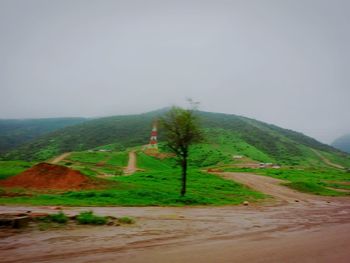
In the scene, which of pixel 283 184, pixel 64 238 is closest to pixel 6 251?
pixel 64 238

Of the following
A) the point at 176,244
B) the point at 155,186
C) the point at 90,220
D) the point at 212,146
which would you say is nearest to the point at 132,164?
the point at 155,186

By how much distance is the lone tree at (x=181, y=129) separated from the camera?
103ft

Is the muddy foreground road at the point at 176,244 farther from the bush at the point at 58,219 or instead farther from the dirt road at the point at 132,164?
the dirt road at the point at 132,164

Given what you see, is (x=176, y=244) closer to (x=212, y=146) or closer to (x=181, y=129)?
(x=181, y=129)

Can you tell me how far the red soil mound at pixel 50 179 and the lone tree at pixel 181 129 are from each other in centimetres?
1102

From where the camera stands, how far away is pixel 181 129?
103ft

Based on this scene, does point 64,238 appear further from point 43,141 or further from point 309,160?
point 43,141

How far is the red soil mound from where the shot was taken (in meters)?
37.8

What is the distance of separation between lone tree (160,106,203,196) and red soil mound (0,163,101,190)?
11.0 m

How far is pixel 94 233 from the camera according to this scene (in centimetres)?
1346

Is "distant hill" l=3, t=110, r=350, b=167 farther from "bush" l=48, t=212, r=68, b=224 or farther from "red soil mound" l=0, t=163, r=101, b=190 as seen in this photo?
"bush" l=48, t=212, r=68, b=224

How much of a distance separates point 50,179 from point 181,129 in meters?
17.7

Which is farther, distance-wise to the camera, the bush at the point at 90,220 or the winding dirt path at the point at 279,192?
the winding dirt path at the point at 279,192

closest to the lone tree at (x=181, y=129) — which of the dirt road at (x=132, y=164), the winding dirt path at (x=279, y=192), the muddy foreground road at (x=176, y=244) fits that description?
the winding dirt path at (x=279, y=192)
